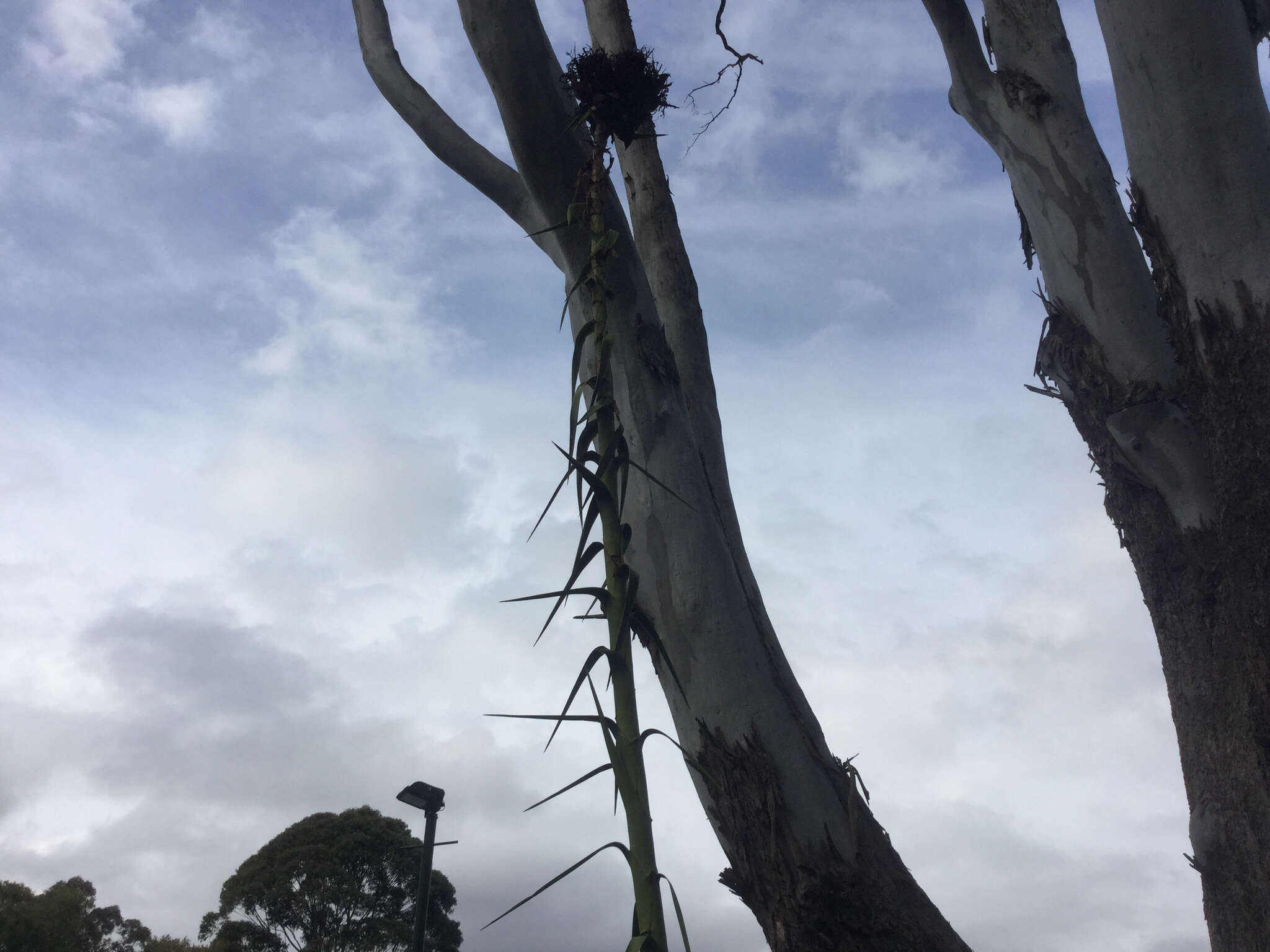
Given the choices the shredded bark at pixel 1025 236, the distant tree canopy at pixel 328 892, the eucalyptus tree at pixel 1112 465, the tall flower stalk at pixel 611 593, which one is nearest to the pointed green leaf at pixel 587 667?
the tall flower stalk at pixel 611 593

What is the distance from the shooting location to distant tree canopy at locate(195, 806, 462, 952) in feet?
43.1

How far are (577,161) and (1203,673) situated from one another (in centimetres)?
214

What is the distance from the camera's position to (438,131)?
3049mm

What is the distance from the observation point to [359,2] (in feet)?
11.8

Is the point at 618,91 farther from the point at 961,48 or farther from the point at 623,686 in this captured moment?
the point at 961,48

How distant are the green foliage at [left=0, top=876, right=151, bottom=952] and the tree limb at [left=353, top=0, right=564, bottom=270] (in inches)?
539

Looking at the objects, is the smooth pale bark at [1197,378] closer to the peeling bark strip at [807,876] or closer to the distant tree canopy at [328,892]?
the peeling bark strip at [807,876]

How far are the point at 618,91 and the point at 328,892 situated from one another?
14653 millimetres

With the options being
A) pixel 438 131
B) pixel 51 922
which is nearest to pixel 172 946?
pixel 51 922

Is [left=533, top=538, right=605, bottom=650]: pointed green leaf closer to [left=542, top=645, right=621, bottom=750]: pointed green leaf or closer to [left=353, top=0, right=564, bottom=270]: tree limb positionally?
[left=542, top=645, right=621, bottom=750]: pointed green leaf

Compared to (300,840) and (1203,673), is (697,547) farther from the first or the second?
(300,840)

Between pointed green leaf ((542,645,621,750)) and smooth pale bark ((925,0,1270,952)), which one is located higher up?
smooth pale bark ((925,0,1270,952))

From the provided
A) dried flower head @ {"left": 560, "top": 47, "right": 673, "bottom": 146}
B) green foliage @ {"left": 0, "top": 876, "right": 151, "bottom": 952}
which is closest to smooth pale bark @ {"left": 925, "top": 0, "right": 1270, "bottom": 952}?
dried flower head @ {"left": 560, "top": 47, "right": 673, "bottom": 146}

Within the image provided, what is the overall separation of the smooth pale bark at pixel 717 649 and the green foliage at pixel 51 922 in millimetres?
14115
